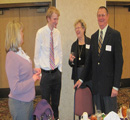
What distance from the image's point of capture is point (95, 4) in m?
3.39

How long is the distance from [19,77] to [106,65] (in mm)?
1072

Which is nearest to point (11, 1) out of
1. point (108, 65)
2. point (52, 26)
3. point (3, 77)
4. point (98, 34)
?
point (3, 77)

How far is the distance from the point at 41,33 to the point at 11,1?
94.6 inches

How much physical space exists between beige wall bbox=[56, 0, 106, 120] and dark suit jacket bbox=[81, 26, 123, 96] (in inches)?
43.6

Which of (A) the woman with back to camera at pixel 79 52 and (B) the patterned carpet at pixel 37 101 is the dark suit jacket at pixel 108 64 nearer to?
(A) the woman with back to camera at pixel 79 52

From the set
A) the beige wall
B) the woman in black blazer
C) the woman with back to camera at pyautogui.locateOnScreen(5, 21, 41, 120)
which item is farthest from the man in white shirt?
the woman with back to camera at pyautogui.locateOnScreen(5, 21, 41, 120)

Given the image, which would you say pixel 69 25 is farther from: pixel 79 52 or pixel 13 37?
pixel 13 37

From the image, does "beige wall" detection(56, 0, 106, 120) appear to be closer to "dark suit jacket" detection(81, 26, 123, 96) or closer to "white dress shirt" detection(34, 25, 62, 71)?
"white dress shirt" detection(34, 25, 62, 71)

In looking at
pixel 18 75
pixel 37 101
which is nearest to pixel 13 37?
pixel 18 75

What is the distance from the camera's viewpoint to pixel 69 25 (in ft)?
10.9

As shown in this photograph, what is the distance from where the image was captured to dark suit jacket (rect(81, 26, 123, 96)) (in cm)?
216

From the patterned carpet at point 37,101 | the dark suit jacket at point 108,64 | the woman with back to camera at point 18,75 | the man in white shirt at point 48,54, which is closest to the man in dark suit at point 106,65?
the dark suit jacket at point 108,64

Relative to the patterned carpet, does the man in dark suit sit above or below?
above

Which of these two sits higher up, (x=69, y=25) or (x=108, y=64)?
(x=69, y=25)
